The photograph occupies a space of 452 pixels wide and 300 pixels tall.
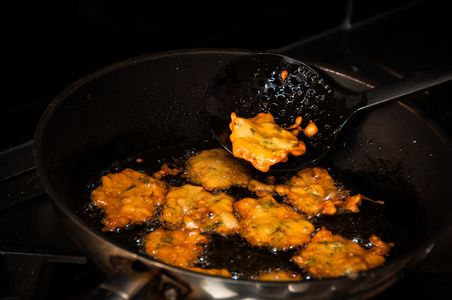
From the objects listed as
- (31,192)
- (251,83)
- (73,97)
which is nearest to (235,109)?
(251,83)

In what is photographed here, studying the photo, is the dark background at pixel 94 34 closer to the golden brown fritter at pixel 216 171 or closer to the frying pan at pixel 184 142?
the frying pan at pixel 184 142

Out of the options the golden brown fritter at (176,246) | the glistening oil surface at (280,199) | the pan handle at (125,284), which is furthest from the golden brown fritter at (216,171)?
the pan handle at (125,284)

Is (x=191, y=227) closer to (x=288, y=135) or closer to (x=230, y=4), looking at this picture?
(x=288, y=135)

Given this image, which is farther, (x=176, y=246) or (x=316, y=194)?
(x=316, y=194)

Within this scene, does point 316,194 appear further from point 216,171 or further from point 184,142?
point 184,142

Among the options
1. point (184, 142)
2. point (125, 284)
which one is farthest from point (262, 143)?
point (125, 284)
